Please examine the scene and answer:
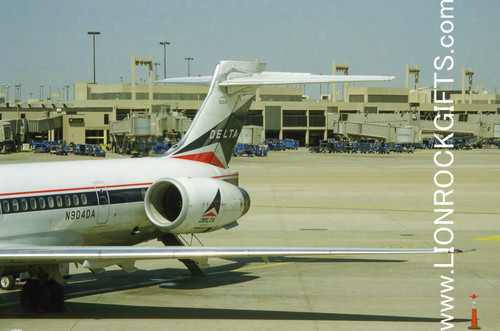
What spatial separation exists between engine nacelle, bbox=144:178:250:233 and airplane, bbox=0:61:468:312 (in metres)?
0.03

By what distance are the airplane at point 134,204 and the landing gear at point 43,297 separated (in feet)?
0.08

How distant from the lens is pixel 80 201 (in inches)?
682

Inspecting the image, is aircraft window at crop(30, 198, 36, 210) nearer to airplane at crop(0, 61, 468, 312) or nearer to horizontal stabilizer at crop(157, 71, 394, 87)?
airplane at crop(0, 61, 468, 312)

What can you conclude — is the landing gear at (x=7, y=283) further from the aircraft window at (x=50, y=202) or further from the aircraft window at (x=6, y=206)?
the aircraft window at (x=6, y=206)

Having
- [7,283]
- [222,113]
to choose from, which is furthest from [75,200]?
[222,113]

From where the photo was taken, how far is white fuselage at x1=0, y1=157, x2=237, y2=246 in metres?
16.0

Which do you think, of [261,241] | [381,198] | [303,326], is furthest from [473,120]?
[303,326]

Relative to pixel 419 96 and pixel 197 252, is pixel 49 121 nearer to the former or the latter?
pixel 197 252

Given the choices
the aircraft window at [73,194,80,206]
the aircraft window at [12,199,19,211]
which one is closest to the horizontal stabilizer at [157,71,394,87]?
the aircraft window at [73,194,80,206]

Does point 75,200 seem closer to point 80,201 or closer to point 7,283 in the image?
point 80,201

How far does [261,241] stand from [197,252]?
452 inches

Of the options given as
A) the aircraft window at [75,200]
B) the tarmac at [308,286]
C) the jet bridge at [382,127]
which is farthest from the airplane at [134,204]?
the jet bridge at [382,127]

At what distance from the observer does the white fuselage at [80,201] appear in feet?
52.6

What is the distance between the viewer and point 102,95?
508 ft
